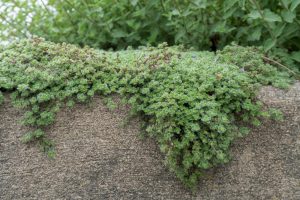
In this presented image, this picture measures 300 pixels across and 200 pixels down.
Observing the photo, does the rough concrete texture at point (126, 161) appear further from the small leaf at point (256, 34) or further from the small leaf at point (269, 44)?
the small leaf at point (256, 34)

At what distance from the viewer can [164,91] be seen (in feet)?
8.64

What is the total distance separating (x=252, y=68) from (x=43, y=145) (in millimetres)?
1380

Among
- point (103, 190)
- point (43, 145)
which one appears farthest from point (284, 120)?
point (43, 145)

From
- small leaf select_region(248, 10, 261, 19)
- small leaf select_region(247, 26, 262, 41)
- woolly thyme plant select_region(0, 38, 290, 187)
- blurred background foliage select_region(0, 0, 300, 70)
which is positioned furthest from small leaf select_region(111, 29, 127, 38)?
small leaf select_region(248, 10, 261, 19)

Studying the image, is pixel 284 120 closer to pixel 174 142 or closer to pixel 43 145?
pixel 174 142

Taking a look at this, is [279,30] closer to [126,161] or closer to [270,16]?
[270,16]

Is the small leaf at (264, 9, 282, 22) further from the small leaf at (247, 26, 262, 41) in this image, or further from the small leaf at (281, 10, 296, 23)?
the small leaf at (247, 26, 262, 41)

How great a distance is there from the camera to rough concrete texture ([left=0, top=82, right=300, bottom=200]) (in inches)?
107

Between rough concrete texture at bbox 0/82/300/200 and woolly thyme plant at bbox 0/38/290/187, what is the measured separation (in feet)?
0.27

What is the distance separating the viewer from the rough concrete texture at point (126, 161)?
2.72 metres

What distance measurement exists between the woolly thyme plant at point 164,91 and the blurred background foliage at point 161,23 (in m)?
0.41

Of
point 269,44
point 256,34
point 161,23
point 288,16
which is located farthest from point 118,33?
point 288,16

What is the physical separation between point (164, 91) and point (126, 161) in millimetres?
476

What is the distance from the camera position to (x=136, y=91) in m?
2.70
